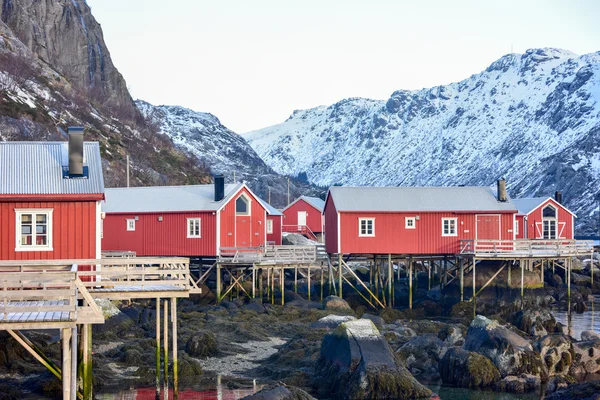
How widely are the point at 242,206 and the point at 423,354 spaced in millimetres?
20924

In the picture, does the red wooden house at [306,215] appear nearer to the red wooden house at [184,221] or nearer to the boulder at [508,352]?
the red wooden house at [184,221]

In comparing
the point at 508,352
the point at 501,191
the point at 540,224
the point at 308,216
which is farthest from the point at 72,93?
the point at 508,352

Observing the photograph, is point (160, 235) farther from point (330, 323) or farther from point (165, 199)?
point (330, 323)

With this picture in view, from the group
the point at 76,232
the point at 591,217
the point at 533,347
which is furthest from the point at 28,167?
the point at 591,217

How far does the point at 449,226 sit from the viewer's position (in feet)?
142

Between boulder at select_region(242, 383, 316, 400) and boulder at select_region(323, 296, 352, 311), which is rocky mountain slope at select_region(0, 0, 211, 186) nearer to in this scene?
boulder at select_region(323, 296, 352, 311)

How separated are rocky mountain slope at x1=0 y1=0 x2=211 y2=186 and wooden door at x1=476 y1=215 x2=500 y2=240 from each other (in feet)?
101

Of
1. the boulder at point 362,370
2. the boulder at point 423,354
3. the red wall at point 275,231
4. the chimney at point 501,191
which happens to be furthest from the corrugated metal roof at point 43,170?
the red wall at point 275,231

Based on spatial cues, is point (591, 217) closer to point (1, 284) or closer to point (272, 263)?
point (272, 263)

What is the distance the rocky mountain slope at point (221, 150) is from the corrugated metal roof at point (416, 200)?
194 feet

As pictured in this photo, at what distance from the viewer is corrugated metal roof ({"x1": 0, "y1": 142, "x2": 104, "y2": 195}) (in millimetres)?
24703

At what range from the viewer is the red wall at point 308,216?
70.5 m

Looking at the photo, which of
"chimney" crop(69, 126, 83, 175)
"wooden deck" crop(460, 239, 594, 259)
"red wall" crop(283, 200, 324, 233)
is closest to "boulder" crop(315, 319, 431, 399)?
"chimney" crop(69, 126, 83, 175)

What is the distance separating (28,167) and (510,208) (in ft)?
85.4
